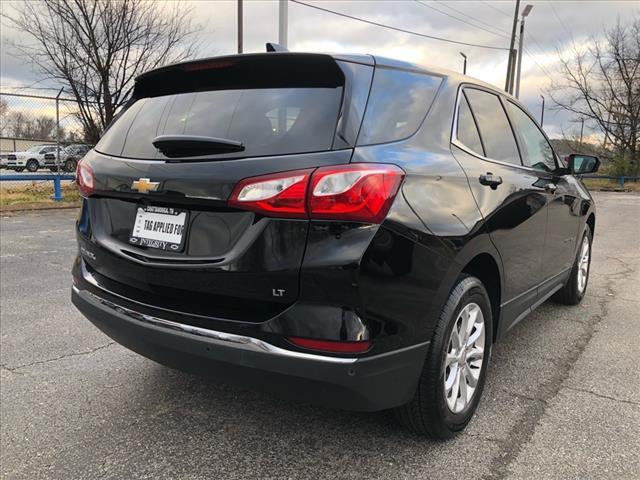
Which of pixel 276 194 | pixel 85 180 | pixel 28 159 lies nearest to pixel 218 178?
pixel 276 194

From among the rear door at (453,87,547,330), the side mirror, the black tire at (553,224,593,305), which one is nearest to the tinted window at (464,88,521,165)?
the rear door at (453,87,547,330)

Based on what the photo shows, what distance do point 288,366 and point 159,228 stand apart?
825 mm

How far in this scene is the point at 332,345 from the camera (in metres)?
1.98

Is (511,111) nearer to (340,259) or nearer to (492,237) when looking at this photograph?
(492,237)

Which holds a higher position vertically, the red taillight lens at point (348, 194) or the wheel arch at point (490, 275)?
the red taillight lens at point (348, 194)

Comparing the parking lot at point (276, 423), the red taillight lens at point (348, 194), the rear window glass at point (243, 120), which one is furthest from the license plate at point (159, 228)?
the parking lot at point (276, 423)

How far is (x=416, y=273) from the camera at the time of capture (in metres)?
2.15

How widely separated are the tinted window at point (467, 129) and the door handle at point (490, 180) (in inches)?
5.7

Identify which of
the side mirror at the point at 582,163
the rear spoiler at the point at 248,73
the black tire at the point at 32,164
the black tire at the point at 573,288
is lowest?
the black tire at the point at 573,288

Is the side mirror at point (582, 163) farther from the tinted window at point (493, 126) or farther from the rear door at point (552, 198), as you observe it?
the tinted window at point (493, 126)

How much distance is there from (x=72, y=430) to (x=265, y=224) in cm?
157

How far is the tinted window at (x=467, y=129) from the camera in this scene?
274 centimetres

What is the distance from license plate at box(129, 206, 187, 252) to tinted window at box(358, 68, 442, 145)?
2.70ft

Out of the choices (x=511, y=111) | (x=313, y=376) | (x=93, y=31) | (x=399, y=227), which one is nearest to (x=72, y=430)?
(x=313, y=376)
